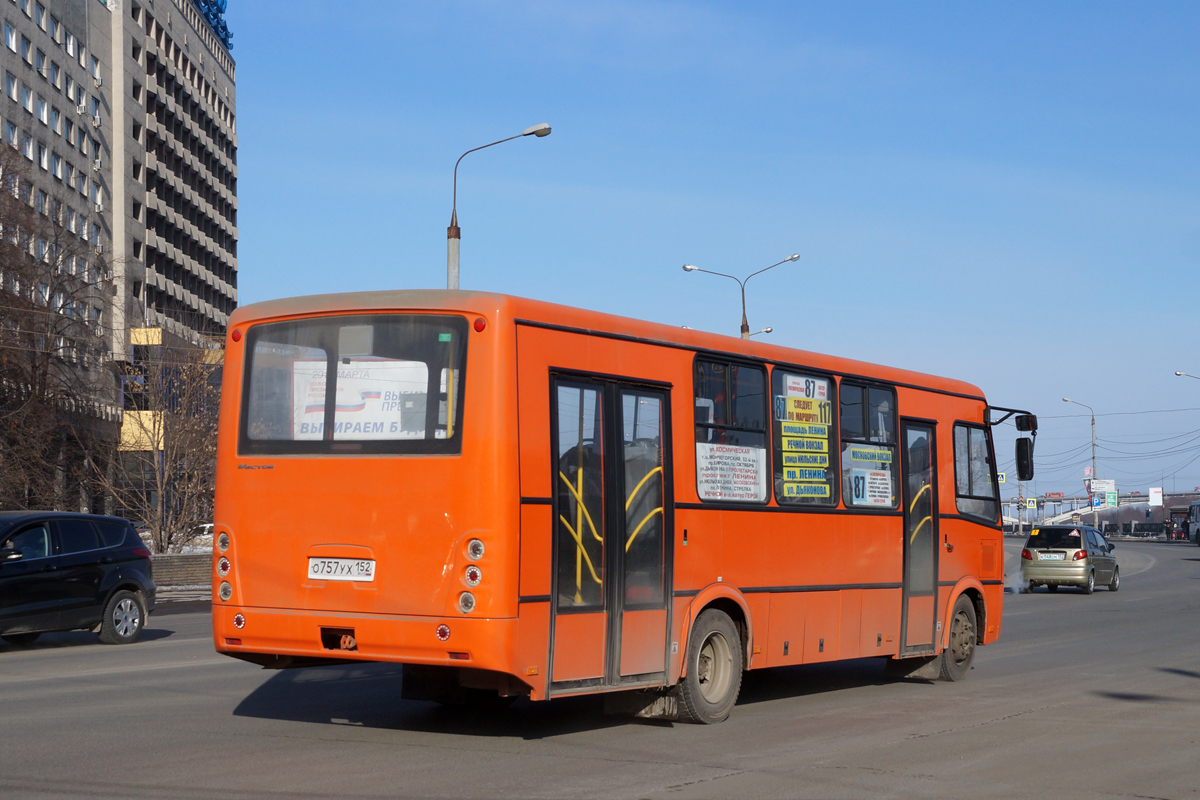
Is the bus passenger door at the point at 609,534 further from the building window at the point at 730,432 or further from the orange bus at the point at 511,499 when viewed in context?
the building window at the point at 730,432

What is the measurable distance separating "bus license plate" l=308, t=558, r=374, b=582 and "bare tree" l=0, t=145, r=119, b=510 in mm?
33323

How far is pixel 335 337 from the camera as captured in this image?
9.28 meters

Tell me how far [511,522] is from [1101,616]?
62.1 feet

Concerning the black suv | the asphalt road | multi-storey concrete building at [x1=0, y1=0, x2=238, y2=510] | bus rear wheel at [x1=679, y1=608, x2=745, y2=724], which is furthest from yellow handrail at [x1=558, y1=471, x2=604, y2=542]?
multi-storey concrete building at [x1=0, y1=0, x2=238, y2=510]

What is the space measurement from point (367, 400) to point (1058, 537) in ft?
92.8

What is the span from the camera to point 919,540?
1325 centimetres

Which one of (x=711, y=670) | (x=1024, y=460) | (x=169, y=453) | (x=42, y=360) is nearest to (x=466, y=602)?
(x=711, y=670)

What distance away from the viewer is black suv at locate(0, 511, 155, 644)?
16.6 metres

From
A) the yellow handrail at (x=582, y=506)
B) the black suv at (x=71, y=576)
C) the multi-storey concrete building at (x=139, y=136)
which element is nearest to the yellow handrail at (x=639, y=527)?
the yellow handrail at (x=582, y=506)

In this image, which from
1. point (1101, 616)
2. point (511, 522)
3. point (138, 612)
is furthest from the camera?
point (1101, 616)

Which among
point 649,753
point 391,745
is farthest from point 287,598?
point 649,753

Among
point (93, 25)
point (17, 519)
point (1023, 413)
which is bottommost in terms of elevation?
point (17, 519)

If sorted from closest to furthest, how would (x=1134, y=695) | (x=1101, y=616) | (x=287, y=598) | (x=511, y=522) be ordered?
(x=511, y=522), (x=287, y=598), (x=1134, y=695), (x=1101, y=616)

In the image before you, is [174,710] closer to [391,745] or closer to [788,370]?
[391,745]
